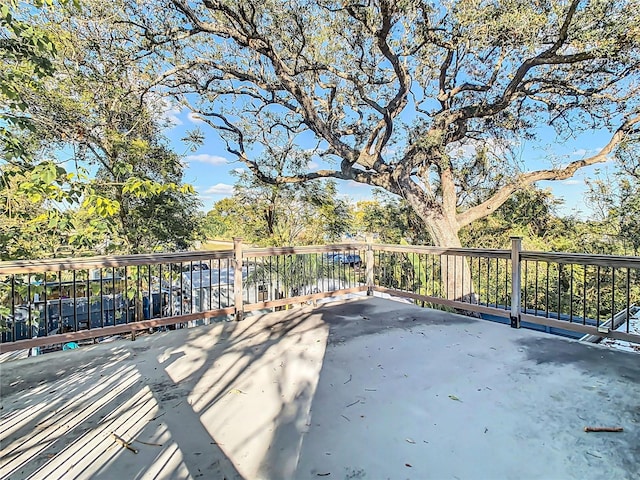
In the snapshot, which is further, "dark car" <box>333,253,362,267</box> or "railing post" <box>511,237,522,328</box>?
"dark car" <box>333,253,362,267</box>

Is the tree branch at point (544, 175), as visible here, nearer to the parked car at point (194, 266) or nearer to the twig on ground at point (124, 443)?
the parked car at point (194, 266)

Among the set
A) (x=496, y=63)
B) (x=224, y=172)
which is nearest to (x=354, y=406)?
(x=496, y=63)

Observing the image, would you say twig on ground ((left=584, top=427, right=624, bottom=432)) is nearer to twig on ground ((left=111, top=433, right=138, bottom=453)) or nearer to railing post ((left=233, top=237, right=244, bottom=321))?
twig on ground ((left=111, top=433, right=138, bottom=453))

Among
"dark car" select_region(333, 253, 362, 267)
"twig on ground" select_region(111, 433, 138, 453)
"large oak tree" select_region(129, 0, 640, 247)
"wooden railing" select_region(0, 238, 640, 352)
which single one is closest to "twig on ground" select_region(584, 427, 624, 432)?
"wooden railing" select_region(0, 238, 640, 352)

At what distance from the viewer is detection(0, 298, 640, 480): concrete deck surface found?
1534mm

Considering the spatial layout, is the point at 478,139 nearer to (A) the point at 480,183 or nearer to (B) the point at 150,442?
(A) the point at 480,183

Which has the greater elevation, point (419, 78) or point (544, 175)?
point (419, 78)

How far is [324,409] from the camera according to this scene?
2.00m

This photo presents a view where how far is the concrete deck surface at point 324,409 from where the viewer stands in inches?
60.4

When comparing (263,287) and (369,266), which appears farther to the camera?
(369,266)

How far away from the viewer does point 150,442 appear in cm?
168

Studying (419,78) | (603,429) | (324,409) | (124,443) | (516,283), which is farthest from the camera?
(419,78)

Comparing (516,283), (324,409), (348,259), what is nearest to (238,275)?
(348,259)

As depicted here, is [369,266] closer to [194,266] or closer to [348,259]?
[348,259]
